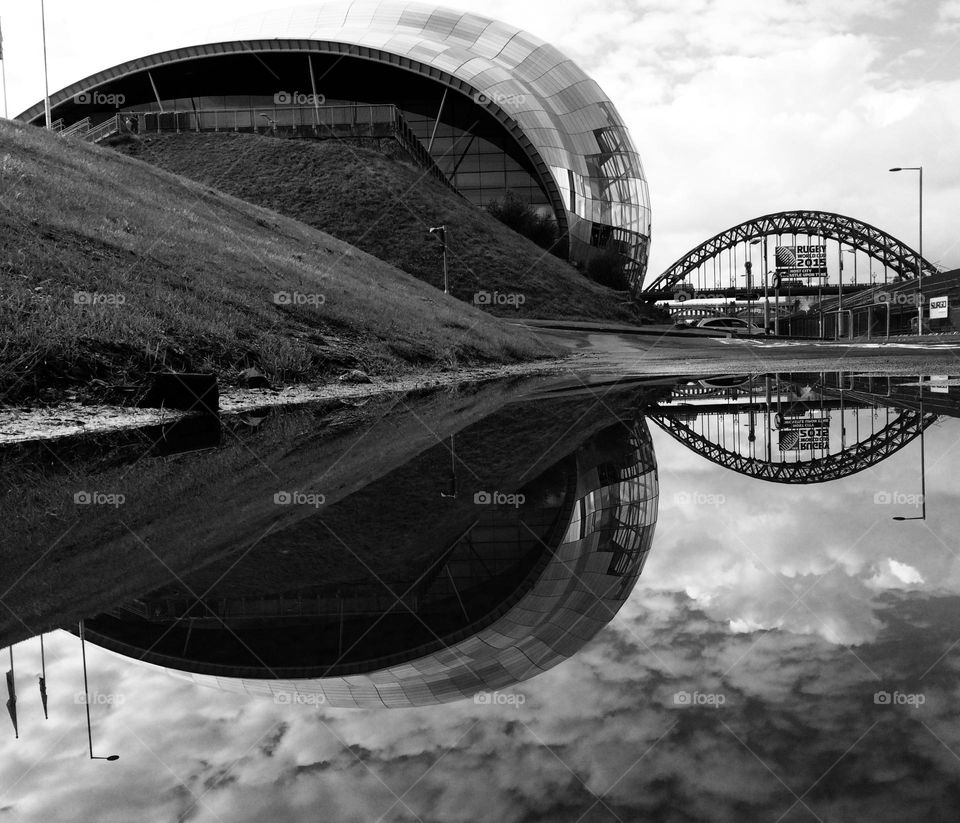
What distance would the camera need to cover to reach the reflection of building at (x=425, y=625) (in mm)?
2699

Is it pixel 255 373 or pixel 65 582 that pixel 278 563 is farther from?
pixel 255 373

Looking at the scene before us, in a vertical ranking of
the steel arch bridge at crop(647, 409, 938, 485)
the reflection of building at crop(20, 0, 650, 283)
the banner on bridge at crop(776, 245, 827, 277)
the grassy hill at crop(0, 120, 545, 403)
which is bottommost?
the steel arch bridge at crop(647, 409, 938, 485)

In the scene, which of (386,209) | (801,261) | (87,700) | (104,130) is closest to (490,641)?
(87,700)

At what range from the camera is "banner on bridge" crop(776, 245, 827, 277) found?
6132 inches

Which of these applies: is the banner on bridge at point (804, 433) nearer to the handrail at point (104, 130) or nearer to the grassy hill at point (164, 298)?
the grassy hill at point (164, 298)

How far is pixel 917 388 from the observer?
14094mm

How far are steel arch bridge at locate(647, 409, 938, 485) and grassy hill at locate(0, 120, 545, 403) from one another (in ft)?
24.2

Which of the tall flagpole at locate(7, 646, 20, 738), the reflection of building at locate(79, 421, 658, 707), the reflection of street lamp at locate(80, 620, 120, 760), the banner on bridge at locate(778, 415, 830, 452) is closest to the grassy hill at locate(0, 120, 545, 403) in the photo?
the banner on bridge at locate(778, 415, 830, 452)

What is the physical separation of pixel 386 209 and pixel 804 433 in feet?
144

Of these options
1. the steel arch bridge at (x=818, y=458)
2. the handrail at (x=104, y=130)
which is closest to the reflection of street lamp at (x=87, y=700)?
the steel arch bridge at (x=818, y=458)

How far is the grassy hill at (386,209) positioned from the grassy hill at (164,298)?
18.3m

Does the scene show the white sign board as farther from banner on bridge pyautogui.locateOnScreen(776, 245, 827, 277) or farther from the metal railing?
banner on bridge pyautogui.locateOnScreen(776, 245, 827, 277)

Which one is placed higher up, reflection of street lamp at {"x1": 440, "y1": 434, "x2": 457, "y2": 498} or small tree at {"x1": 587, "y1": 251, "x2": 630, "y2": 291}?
small tree at {"x1": 587, "y1": 251, "x2": 630, "y2": 291}

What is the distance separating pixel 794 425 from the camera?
9719 millimetres
